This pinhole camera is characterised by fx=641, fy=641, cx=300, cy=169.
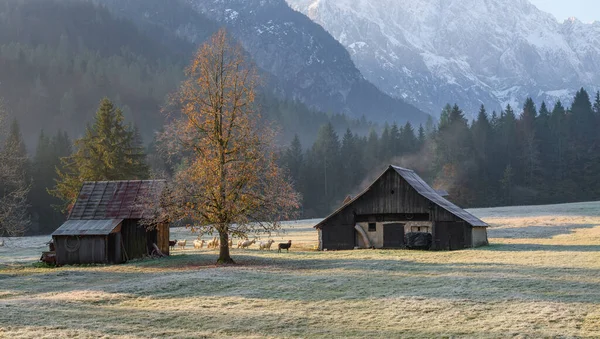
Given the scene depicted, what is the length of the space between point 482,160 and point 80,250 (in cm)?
10849

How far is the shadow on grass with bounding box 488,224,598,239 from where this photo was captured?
6500 cm

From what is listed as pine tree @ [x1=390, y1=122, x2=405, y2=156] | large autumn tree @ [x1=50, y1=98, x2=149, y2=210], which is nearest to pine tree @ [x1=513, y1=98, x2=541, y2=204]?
pine tree @ [x1=390, y1=122, x2=405, y2=156]

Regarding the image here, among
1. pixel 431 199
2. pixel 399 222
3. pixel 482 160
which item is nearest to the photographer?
pixel 431 199

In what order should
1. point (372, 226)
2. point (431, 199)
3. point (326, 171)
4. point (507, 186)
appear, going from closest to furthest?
1. point (431, 199)
2. point (372, 226)
3. point (507, 186)
4. point (326, 171)

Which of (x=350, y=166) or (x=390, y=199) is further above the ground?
(x=350, y=166)

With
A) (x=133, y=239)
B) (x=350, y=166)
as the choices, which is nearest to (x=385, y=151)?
(x=350, y=166)

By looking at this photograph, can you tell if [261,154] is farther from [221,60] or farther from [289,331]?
[289,331]

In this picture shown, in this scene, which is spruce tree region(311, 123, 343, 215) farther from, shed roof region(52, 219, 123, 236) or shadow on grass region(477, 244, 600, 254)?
shed roof region(52, 219, 123, 236)

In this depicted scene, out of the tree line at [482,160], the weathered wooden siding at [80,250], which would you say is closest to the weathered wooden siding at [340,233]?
the weathered wooden siding at [80,250]

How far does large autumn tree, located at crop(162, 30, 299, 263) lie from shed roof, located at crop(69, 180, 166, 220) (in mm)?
6476

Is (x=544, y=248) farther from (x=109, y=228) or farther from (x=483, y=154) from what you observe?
(x=483, y=154)

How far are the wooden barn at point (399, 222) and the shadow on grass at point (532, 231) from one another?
9792 millimetres

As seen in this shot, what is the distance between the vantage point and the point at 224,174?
4366 centimetres

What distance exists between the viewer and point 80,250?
4728 centimetres
